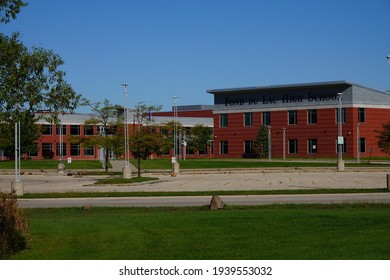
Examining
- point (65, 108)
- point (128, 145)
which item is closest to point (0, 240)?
point (65, 108)

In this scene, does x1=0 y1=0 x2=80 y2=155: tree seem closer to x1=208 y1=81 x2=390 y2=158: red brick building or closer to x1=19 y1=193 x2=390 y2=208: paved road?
x1=19 y1=193 x2=390 y2=208: paved road

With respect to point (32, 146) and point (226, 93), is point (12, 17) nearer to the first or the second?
point (32, 146)

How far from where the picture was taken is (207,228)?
53.0 feet

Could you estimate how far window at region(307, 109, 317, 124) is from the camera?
4104 inches

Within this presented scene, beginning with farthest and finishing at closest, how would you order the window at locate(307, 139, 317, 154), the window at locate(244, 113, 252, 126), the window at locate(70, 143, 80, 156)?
the window at locate(70, 143, 80, 156) → the window at locate(244, 113, 252, 126) → the window at locate(307, 139, 317, 154)

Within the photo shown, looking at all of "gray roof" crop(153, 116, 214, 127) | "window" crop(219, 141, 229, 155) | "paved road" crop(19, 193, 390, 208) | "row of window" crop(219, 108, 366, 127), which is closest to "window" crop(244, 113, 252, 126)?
"row of window" crop(219, 108, 366, 127)

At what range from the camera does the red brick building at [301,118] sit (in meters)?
100

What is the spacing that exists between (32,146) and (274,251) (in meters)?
93.1

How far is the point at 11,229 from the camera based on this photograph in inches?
535

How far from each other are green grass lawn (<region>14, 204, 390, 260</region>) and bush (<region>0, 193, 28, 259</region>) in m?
0.25

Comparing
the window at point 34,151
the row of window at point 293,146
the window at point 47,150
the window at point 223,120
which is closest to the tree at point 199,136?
the window at point 223,120

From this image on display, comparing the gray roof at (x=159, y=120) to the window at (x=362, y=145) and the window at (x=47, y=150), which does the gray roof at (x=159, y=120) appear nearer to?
the window at (x=47, y=150)

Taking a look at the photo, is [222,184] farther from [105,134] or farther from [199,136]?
[199,136]

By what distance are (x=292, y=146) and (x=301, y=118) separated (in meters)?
4.77
